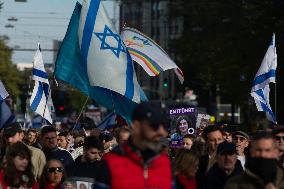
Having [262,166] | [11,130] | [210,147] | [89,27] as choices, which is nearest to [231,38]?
[89,27]

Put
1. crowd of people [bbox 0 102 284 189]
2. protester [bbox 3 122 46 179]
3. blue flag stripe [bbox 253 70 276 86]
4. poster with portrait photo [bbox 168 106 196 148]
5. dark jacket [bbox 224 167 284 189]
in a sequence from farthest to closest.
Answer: blue flag stripe [bbox 253 70 276 86] < poster with portrait photo [bbox 168 106 196 148] < protester [bbox 3 122 46 179] < dark jacket [bbox 224 167 284 189] < crowd of people [bbox 0 102 284 189]

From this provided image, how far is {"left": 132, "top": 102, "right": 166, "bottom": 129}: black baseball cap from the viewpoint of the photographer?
7215mm

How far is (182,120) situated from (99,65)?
12.0ft

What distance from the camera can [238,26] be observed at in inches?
1960

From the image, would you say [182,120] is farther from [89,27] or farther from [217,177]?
[217,177]

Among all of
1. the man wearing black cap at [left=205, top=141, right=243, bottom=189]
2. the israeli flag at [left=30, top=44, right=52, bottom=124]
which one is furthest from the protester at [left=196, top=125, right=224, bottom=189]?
the israeli flag at [left=30, top=44, right=52, bottom=124]

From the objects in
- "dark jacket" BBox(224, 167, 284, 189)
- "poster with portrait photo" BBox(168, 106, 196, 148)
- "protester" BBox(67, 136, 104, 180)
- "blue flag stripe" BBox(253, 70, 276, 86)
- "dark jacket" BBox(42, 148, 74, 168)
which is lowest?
"dark jacket" BBox(224, 167, 284, 189)

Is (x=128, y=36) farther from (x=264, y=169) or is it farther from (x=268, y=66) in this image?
(x=264, y=169)

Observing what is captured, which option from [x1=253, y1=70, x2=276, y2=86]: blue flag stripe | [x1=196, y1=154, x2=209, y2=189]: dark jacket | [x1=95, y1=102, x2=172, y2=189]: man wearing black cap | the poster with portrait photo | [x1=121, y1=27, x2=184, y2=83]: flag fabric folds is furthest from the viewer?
[x1=253, y1=70, x2=276, y2=86]: blue flag stripe

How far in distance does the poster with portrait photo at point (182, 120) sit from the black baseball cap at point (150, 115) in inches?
381

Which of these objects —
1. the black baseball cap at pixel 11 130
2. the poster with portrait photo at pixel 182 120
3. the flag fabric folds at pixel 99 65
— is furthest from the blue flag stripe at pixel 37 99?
the black baseball cap at pixel 11 130

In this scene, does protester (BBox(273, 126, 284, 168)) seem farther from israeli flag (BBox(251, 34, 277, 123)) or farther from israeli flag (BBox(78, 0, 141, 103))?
israeli flag (BBox(251, 34, 277, 123))

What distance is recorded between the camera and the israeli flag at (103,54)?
14070 millimetres

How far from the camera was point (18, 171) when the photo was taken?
32.1ft
